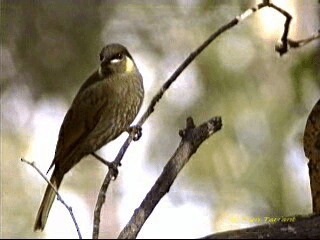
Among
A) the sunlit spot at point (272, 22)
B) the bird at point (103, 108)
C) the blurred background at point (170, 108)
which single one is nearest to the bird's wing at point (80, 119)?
the bird at point (103, 108)

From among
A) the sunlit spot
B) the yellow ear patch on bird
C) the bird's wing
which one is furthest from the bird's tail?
the sunlit spot

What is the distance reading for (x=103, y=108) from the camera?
1.94 feet

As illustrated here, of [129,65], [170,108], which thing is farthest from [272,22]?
[129,65]

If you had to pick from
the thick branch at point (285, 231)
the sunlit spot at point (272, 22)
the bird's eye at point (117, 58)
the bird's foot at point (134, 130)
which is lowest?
the thick branch at point (285, 231)

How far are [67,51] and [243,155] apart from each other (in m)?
0.27

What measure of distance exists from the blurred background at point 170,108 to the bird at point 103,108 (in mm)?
123

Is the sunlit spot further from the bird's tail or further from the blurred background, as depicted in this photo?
the bird's tail

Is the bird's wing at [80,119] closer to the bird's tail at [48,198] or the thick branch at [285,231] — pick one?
the bird's tail at [48,198]

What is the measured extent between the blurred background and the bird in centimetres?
12

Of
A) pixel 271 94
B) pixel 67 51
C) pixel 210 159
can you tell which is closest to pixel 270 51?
pixel 271 94

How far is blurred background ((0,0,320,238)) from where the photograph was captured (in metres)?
0.75

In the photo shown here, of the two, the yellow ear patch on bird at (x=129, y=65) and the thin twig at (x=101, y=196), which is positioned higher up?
the yellow ear patch on bird at (x=129, y=65)

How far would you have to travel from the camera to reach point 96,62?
76 cm

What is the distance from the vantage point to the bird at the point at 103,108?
0.59m
